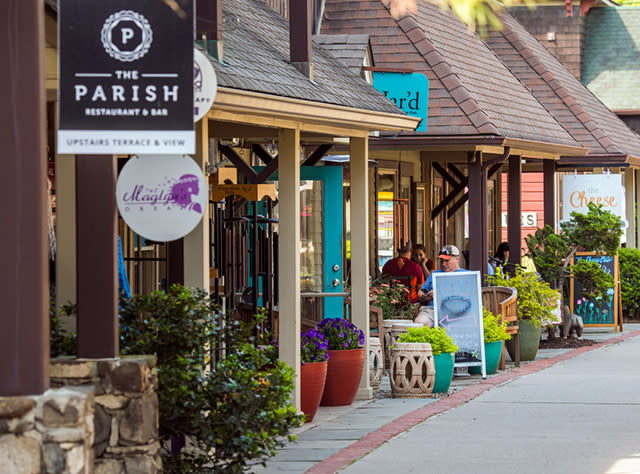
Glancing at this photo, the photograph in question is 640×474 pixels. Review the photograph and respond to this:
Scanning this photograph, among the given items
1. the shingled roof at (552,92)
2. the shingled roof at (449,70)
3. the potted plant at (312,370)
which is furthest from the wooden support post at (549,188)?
the potted plant at (312,370)

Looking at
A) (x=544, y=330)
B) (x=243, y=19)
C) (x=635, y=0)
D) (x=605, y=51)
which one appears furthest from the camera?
(x=635, y=0)

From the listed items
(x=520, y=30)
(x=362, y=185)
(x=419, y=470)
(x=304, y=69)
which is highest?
(x=520, y=30)

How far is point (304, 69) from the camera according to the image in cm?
1087

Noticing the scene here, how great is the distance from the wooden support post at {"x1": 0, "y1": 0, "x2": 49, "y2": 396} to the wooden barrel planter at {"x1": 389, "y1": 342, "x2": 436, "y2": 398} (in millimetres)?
7073

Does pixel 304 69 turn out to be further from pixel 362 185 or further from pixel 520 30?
pixel 520 30

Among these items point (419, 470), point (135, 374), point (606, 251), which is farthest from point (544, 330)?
point (135, 374)

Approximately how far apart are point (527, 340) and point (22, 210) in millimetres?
11336

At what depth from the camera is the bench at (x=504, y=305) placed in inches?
611

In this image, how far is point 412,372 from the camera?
12.8m

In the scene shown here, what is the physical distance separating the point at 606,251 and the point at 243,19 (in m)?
9.25

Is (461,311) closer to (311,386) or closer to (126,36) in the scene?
(311,386)

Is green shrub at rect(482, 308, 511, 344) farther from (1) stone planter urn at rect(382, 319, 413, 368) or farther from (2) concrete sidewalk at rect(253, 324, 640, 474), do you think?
(1) stone planter urn at rect(382, 319, 413, 368)

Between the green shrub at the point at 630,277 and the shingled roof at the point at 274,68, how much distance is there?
40.5 ft

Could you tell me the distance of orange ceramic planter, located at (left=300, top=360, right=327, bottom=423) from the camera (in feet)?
35.8
